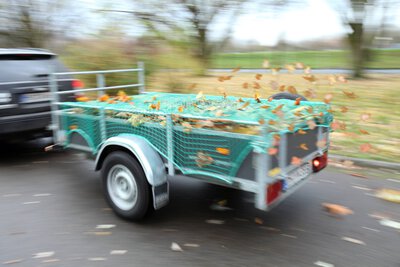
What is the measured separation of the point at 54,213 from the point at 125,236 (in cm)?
105

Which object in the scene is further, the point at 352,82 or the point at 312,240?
the point at 352,82

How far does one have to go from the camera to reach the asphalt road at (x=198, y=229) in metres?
3.20

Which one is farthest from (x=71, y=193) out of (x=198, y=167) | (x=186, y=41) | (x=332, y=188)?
(x=186, y=41)

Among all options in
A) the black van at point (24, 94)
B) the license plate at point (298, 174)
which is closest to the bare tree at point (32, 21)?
the black van at point (24, 94)

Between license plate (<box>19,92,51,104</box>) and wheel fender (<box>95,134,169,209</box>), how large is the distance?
8.42 feet

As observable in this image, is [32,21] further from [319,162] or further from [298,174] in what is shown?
[298,174]

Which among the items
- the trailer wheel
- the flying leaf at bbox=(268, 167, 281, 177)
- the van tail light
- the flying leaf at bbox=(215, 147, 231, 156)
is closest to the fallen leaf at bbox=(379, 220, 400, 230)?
the van tail light

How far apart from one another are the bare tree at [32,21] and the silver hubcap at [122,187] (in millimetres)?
11999

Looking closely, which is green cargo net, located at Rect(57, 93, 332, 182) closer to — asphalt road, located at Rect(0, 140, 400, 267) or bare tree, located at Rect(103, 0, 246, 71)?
asphalt road, located at Rect(0, 140, 400, 267)

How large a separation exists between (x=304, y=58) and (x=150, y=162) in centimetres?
2283

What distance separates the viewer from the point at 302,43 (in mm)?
18562

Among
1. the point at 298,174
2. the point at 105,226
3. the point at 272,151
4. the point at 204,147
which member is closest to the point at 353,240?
the point at 298,174

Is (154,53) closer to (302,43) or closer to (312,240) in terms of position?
(312,240)

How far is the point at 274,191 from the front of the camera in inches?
125
